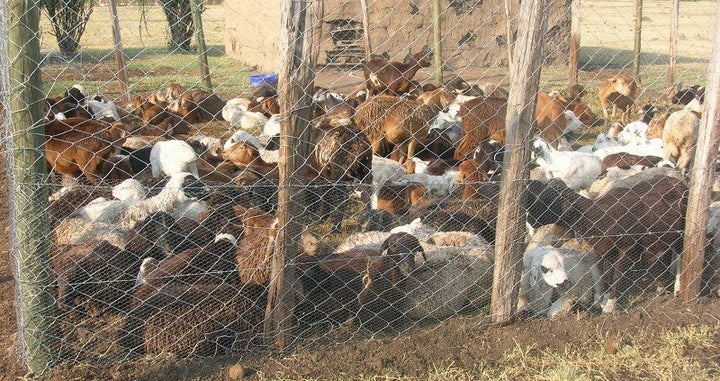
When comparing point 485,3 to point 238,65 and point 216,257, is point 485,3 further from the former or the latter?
point 216,257

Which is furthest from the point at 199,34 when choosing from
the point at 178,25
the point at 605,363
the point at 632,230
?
the point at 605,363

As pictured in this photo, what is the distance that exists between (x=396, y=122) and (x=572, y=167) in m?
2.21

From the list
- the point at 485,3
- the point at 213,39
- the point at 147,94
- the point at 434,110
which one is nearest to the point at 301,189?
the point at 434,110

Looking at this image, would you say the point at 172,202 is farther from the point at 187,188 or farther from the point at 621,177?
the point at 621,177

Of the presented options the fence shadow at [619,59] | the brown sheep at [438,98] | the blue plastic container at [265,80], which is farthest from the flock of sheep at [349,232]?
the fence shadow at [619,59]

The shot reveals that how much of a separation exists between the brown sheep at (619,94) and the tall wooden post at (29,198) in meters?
9.13

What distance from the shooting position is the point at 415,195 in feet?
23.0

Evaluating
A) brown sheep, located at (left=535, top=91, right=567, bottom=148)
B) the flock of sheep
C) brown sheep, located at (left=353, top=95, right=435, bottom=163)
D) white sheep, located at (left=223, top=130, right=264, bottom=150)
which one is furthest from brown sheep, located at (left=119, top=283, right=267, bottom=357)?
brown sheep, located at (left=535, top=91, right=567, bottom=148)

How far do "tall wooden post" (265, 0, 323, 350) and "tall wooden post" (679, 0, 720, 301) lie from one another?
253cm

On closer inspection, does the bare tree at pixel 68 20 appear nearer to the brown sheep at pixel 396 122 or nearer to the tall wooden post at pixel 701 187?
the brown sheep at pixel 396 122

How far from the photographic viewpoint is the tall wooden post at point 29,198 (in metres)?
3.26

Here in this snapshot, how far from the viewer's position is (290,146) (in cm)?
369

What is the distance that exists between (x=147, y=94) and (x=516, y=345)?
10.2m

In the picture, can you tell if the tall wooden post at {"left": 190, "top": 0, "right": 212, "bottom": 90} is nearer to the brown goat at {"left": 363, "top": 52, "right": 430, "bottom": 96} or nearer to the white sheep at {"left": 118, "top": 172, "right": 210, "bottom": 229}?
the white sheep at {"left": 118, "top": 172, "right": 210, "bottom": 229}
